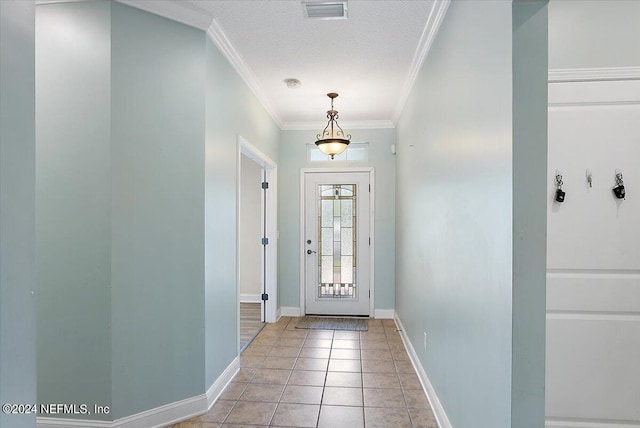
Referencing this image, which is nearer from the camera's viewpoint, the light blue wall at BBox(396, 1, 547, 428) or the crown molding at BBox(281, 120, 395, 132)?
the light blue wall at BBox(396, 1, 547, 428)

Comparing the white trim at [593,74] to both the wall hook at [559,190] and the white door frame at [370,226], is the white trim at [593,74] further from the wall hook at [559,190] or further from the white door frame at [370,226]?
the white door frame at [370,226]

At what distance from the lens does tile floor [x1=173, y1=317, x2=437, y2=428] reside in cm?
245

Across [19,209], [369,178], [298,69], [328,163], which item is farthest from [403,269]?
[19,209]

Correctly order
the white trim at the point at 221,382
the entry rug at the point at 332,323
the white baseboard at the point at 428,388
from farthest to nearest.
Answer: the entry rug at the point at 332,323
the white trim at the point at 221,382
the white baseboard at the point at 428,388

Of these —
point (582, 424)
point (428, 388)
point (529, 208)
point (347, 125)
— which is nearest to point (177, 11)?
point (529, 208)

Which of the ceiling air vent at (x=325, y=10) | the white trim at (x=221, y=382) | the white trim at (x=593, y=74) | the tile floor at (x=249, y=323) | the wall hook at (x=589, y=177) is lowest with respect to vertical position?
the tile floor at (x=249, y=323)

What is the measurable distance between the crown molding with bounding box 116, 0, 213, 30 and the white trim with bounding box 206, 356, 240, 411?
2584mm

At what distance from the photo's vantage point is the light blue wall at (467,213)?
1414mm

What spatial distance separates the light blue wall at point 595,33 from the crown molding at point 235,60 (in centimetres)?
210

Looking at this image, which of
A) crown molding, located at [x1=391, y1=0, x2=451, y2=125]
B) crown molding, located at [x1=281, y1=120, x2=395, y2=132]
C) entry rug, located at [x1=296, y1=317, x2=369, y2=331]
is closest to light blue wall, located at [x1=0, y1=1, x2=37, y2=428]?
crown molding, located at [x1=391, y1=0, x2=451, y2=125]

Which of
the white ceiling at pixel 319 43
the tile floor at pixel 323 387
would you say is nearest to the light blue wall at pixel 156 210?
the white ceiling at pixel 319 43

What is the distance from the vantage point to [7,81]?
101 cm

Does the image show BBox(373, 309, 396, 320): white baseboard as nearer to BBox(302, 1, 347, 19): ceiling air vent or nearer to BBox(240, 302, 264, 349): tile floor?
BBox(240, 302, 264, 349): tile floor

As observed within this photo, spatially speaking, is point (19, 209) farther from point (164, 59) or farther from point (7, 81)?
point (164, 59)
